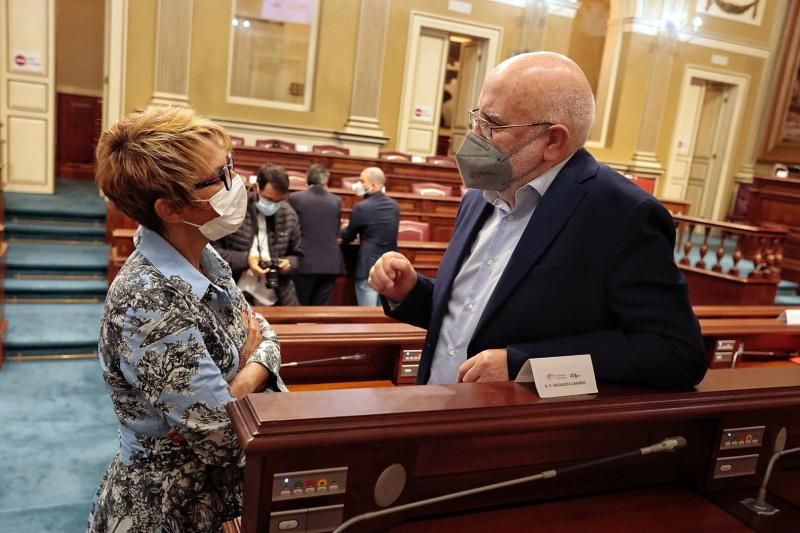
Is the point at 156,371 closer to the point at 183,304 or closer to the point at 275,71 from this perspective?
the point at 183,304

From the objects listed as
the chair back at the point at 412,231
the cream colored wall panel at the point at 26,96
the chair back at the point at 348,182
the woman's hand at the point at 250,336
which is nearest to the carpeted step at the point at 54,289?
the chair back at the point at 412,231

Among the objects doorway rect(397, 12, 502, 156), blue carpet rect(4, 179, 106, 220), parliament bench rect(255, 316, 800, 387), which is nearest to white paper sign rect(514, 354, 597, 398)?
parliament bench rect(255, 316, 800, 387)

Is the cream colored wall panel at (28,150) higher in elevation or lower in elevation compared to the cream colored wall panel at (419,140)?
lower

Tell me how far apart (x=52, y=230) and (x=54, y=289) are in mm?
1310

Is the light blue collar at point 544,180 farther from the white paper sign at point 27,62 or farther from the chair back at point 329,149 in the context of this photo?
the chair back at point 329,149

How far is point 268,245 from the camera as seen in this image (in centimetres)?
416

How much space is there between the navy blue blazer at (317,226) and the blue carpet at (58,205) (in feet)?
10.5

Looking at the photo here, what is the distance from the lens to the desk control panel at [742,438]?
4.72 ft

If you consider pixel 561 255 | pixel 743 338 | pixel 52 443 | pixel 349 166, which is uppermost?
pixel 561 255

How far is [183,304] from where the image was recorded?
50.5 inches

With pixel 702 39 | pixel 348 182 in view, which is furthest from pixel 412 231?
pixel 702 39

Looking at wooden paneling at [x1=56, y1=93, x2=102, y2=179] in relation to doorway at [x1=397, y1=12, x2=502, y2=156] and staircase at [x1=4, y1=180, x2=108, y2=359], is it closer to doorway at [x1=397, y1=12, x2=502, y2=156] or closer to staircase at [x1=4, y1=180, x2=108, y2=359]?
staircase at [x1=4, y1=180, x2=108, y2=359]

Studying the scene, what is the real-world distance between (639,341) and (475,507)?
46cm

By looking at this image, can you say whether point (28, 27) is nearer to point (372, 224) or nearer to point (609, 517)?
point (372, 224)
